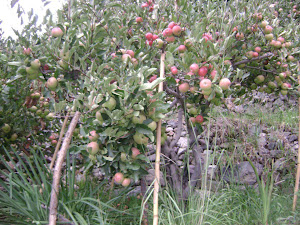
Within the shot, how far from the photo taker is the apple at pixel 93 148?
4.66 feet

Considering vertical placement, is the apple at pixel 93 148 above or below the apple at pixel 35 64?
below

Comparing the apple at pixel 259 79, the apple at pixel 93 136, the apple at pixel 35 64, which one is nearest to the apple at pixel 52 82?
the apple at pixel 35 64

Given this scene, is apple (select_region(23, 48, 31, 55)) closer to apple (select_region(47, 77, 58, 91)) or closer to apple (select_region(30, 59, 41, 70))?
apple (select_region(30, 59, 41, 70))

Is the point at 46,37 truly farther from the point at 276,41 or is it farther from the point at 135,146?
the point at 276,41

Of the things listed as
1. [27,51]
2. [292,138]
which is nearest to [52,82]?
[27,51]

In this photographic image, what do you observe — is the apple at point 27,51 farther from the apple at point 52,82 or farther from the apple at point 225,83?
the apple at point 225,83

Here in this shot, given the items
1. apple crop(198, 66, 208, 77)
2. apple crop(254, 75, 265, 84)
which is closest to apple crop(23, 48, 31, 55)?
apple crop(198, 66, 208, 77)

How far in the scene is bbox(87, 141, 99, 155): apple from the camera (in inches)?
55.9

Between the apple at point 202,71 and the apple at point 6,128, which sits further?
the apple at point 6,128

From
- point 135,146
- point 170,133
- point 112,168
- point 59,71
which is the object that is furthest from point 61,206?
point 170,133

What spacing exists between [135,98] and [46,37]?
0.95 m

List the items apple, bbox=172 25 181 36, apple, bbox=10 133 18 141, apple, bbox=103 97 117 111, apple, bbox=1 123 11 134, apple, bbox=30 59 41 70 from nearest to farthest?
apple, bbox=103 97 117 111 → apple, bbox=30 59 41 70 → apple, bbox=172 25 181 36 → apple, bbox=1 123 11 134 → apple, bbox=10 133 18 141

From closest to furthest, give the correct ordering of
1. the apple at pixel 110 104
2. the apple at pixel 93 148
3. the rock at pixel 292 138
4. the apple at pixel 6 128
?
the apple at pixel 110 104, the apple at pixel 93 148, the apple at pixel 6 128, the rock at pixel 292 138

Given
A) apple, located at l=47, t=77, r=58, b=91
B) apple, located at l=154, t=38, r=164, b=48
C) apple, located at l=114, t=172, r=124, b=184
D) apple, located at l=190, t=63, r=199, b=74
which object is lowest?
apple, located at l=114, t=172, r=124, b=184
